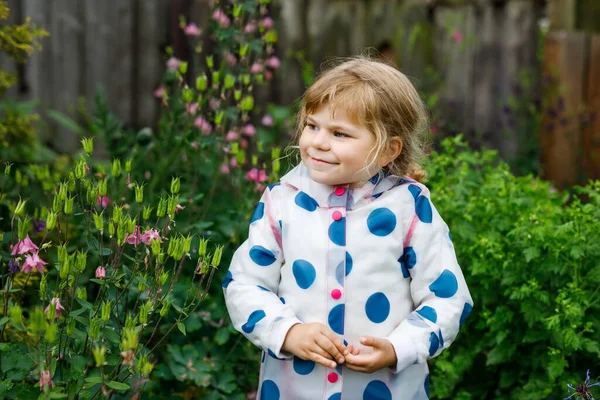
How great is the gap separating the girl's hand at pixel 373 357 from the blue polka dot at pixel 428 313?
139 millimetres

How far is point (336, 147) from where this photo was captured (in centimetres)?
211

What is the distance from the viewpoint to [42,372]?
72.0 inches

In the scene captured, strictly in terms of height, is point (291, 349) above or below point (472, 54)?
below

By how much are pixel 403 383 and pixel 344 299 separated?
30 centimetres

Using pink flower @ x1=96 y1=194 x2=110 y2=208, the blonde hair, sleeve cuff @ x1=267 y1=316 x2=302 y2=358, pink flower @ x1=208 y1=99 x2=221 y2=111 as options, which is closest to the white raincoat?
sleeve cuff @ x1=267 y1=316 x2=302 y2=358

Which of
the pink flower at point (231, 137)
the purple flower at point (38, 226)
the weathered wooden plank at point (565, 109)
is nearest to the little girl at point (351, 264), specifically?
the purple flower at point (38, 226)

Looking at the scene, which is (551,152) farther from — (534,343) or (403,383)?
(403,383)

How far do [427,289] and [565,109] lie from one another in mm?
4022

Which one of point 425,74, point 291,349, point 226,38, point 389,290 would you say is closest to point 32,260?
point 291,349

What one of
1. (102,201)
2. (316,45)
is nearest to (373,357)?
(102,201)

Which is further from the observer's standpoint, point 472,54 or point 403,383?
point 472,54

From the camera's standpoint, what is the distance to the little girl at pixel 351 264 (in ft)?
6.91

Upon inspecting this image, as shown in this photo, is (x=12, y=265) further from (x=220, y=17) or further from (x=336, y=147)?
(x=220, y=17)

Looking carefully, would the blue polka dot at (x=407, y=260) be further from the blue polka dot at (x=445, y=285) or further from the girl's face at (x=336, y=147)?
the girl's face at (x=336, y=147)
